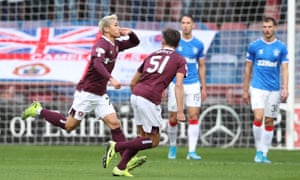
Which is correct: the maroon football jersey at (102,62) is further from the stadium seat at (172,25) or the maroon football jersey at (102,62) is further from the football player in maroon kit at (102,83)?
the stadium seat at (172,25)

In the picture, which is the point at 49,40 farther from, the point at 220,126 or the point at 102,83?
the point at 102,83

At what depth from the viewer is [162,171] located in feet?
44.2

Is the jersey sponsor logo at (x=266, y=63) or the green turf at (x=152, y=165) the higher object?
the jersey sponsor logo at (x=266, y=63)

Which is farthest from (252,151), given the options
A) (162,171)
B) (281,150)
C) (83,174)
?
(83,174)

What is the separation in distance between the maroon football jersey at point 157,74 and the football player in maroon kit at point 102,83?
0.56 m

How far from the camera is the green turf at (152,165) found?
12.6m

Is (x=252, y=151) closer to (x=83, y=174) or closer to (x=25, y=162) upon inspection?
(x=25, y=162)

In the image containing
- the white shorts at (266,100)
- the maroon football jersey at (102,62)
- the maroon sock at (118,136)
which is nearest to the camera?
the maroon football jersey at (102,62)

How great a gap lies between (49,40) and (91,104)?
21.0 ft

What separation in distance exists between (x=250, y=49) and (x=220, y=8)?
4747mm

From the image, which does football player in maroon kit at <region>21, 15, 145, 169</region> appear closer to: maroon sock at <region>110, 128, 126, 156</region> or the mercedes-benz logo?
maroon sock at <region>110, 128, 126, 156</region>

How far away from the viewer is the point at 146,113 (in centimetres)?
1258

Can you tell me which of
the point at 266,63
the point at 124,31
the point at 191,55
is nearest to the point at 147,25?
the point at 191,55

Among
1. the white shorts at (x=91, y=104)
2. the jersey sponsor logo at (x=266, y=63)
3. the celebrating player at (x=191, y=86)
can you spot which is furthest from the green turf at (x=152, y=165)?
the jersey sponsor logo at (x=266, y=63)
